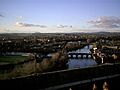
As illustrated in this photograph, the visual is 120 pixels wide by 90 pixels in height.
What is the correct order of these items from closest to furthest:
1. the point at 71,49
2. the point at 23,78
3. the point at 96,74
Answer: the point at 23,78 < the point at 96,74 < the point at 71,49

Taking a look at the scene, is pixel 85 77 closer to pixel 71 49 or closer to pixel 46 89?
pixel 46 89

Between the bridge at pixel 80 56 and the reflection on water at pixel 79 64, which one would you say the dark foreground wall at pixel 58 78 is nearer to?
the reflection on water at pixel 79 64

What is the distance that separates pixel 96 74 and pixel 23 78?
580cm

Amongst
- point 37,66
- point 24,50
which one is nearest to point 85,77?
point 37,66

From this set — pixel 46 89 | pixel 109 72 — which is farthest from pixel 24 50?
pixel 46 89

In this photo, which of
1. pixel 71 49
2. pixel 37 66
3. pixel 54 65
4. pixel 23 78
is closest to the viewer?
pixel 23 78

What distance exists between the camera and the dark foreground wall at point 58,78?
14156 mm

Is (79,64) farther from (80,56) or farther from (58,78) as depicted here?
(58,78)

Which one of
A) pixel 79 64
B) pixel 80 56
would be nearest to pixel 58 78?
pixel 79 64

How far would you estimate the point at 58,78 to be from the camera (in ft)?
53.1

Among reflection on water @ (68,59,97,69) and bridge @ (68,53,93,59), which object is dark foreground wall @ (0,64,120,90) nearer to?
reflection on water @ (68,59,97,69)

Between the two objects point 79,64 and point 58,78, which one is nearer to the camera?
point 58,78

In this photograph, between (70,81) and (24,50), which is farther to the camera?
(24,50)

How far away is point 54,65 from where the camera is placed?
26.8 m
